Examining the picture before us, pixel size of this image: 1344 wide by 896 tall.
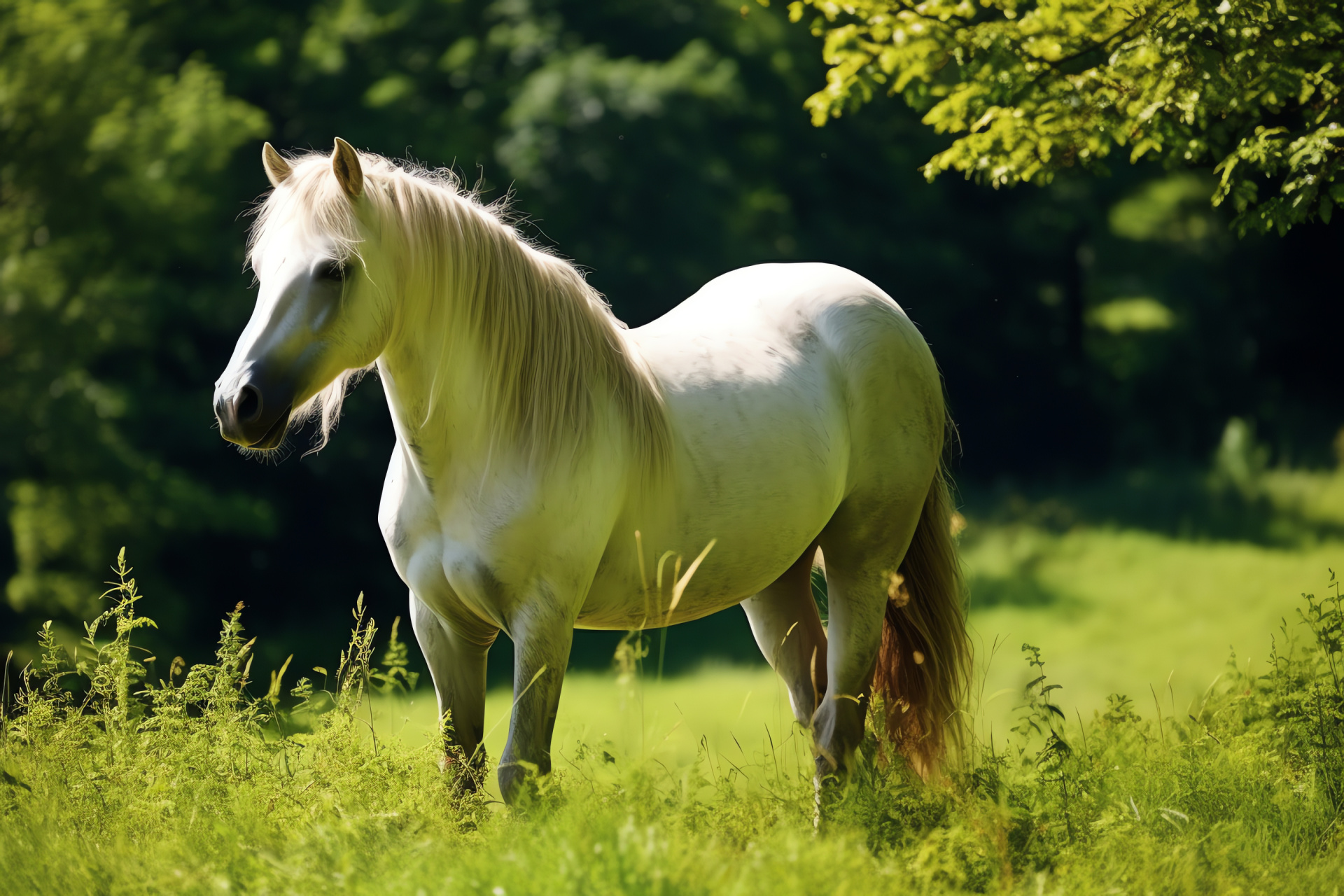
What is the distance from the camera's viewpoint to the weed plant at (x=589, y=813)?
2.41m

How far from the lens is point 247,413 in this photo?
8.61 ft

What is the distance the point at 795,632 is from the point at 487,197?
35.9ft

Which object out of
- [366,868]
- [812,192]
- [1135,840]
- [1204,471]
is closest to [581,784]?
[366,868]

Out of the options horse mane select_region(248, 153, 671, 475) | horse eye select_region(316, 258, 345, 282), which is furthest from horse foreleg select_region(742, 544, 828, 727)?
horse eye select_region(316, 258, 345, 282)

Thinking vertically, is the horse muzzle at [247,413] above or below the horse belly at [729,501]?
above

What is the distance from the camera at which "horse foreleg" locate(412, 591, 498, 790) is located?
316 cm

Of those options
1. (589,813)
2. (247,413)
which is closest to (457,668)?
(589,813)

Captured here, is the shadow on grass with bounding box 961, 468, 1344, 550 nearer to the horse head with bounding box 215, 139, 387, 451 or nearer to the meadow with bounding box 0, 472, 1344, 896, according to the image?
the meadow with bounding box 0, 472, 1344, 896

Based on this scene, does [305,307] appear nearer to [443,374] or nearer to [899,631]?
Answer: [443,374]

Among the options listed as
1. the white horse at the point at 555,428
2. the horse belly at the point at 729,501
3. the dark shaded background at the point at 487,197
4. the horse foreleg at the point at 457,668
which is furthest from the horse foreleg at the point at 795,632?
the dark shaded background at the point at 487,197

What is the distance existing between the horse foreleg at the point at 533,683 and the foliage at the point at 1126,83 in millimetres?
2479

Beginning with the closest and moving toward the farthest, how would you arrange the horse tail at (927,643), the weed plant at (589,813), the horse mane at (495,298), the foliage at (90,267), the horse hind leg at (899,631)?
the weed plant at (589,813) < the horse mane at (495,298) < the horse hind leg at (899,631) < the horse tail at (927,643) < the foliage at (90,267)

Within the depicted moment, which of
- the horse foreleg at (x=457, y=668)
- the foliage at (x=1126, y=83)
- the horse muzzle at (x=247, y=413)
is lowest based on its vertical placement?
the horse foreleg at (x=457, y=668)

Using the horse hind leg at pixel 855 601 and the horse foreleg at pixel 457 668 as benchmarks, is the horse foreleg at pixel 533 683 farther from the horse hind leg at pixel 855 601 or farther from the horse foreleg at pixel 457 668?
the horse hind leg at pixel 855 601
